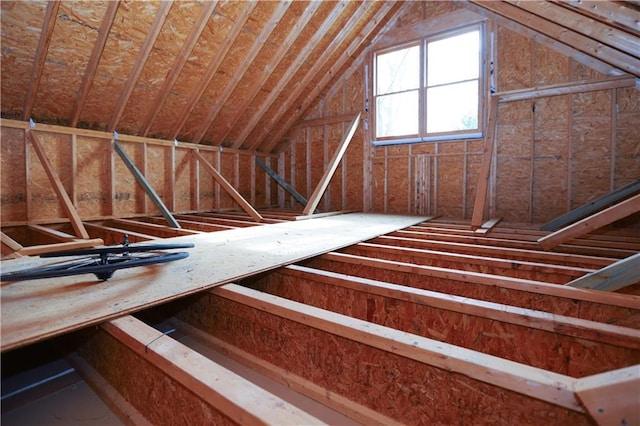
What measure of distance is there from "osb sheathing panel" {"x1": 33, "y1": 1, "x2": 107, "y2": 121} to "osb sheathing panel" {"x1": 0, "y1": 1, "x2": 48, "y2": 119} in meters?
0.14

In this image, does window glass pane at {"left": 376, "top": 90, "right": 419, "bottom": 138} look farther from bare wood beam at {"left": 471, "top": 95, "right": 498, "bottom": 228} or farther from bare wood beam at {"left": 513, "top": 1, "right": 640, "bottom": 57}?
bare wood beam at {"left": 513, "top": 1, "right": 640, "bottom": 57}

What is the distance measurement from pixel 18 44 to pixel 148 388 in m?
4.14

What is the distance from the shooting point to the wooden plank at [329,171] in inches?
201

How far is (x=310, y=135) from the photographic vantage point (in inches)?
274

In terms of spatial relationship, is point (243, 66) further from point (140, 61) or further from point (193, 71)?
point (140, 61)

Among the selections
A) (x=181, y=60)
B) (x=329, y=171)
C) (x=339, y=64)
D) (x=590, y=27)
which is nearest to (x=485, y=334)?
(x=590, y=27)

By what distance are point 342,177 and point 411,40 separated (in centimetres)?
285

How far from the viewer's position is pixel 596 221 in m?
2.23

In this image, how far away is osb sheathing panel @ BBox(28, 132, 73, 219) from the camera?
411 centimetres

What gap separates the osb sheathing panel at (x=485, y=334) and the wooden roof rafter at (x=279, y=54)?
13.6ft

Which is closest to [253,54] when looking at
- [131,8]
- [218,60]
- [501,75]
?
[218,60]

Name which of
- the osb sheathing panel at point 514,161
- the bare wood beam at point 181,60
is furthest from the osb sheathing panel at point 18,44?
the osb sheathing panel at point 514,161

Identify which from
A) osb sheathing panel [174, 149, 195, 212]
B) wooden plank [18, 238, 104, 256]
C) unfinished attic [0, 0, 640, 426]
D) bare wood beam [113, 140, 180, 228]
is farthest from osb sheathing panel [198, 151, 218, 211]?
wooden plank [18, 238, 104, 256]

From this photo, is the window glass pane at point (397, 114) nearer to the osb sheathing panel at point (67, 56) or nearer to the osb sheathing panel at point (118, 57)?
the osb sheathing panel at point (118, 57)
